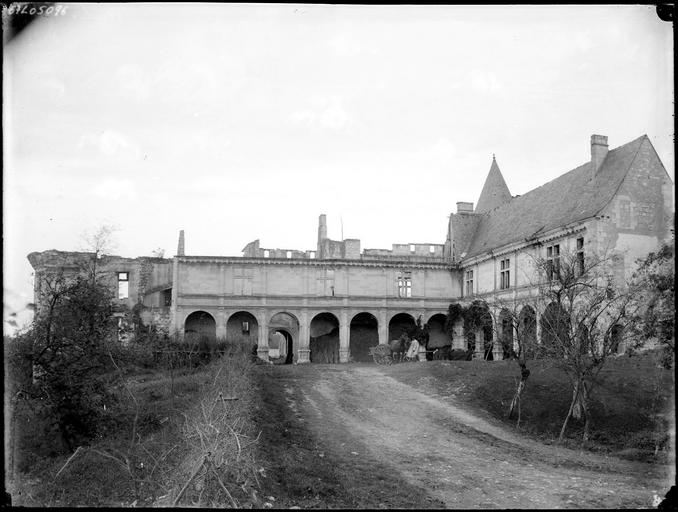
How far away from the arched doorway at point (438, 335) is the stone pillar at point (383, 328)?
289 cm

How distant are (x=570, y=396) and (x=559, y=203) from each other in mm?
13864

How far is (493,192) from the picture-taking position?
46.1m

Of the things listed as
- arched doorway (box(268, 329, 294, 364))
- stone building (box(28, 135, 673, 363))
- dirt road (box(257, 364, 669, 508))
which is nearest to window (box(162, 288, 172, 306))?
stone building (box(28, 135, 673, 363))

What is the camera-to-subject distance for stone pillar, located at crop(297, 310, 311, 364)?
120 feet

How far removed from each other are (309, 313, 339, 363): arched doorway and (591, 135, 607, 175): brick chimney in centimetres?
1827

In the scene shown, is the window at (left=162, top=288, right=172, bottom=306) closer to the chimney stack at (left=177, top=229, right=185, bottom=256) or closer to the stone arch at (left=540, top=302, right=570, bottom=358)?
the chimney stack at (left=177, top=229, right=185, bottom=256)

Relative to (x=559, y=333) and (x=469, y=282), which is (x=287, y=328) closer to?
(x=469, y=282)

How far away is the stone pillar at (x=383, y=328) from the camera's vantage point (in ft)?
122

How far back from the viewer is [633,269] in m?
25.5

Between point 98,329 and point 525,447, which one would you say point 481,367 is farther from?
point 98,329

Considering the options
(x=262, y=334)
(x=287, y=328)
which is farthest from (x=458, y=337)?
(x=287, y=328)

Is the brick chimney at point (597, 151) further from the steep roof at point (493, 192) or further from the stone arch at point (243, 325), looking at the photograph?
the stone arch at point (243, 325)

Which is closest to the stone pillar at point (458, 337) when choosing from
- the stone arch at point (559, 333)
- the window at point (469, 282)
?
the window at point (469, 282)

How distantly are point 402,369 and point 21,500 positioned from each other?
17.4 meters
